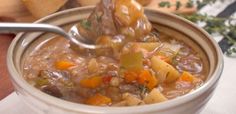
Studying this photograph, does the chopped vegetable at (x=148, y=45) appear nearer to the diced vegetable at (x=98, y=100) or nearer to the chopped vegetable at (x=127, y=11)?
the chopped vegetable at (x=127, y=11)

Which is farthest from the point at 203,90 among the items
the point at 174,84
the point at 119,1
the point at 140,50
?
the point at 119,1

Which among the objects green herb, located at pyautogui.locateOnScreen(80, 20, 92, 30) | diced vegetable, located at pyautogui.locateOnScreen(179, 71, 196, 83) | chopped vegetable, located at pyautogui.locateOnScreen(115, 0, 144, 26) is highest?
chopped vegetable, located at pyautogui.locateOnScreen(115, 0, 144, 26)

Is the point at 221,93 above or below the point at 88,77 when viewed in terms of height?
below

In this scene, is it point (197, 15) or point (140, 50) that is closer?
point (140, 50)

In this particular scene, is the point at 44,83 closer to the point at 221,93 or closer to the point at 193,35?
the point at 193,35

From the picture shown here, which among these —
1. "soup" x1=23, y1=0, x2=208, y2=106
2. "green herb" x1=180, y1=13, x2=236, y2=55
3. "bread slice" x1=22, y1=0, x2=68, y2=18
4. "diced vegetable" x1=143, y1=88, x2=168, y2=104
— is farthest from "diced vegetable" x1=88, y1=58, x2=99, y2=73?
"green herb" x1=180, y1=13, x2=236, y2=55

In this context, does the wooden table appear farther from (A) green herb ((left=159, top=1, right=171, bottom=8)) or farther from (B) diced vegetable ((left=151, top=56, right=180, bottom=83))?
(A) green herb ((left=159, top=1, right=171, bottom=8))
